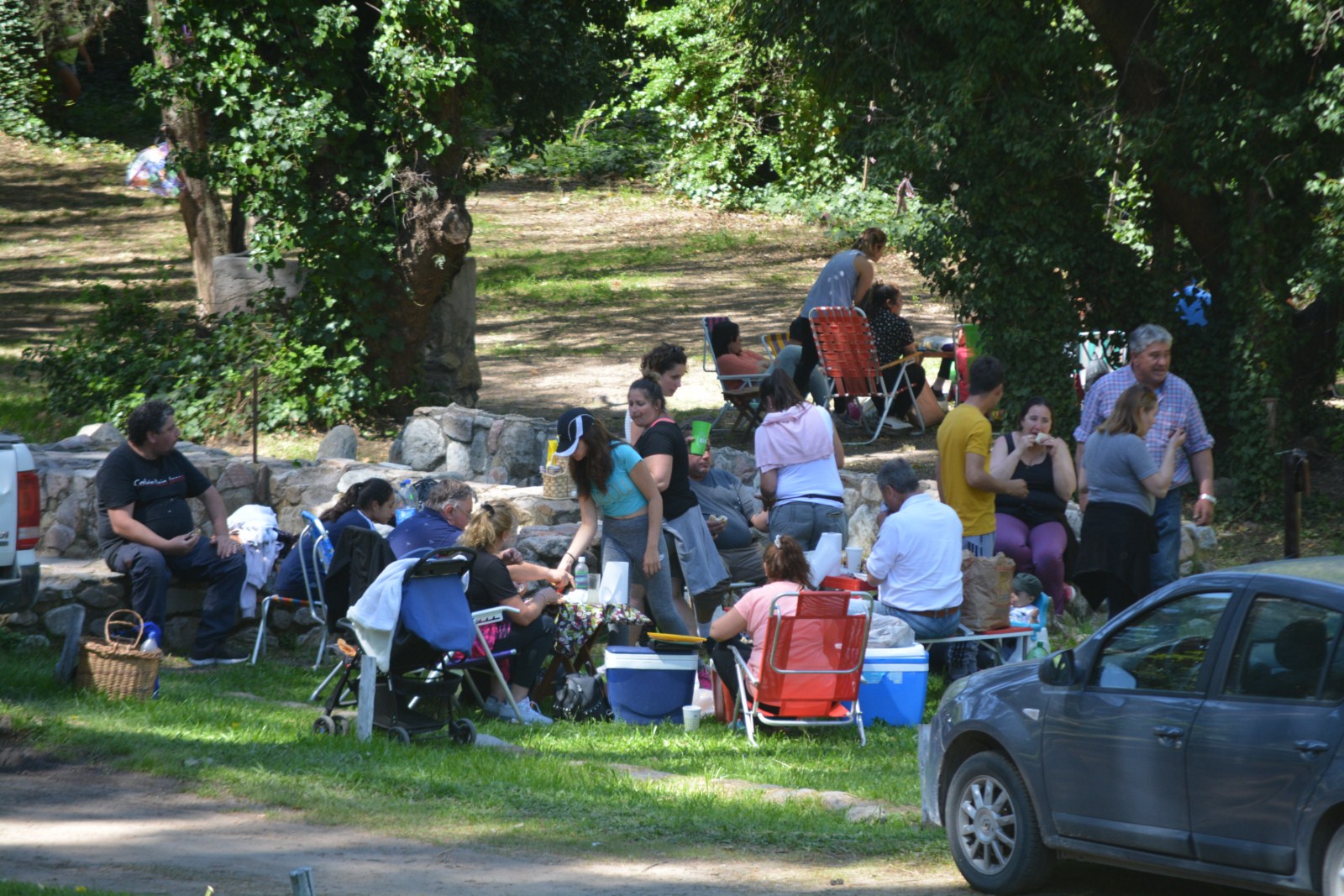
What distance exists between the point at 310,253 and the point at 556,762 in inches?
307

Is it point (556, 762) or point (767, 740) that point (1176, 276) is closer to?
point (767, 740)

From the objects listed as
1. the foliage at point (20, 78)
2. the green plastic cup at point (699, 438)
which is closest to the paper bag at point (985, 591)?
the green plastic cup at point (699, 438)

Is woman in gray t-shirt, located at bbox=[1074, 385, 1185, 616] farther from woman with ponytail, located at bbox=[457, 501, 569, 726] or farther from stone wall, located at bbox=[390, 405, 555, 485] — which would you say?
stone wall, located at bbox=[390, 405, 555, 485]

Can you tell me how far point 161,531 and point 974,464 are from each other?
4749 millimetres

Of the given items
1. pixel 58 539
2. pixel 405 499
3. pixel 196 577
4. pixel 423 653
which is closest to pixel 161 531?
pixel 196 577

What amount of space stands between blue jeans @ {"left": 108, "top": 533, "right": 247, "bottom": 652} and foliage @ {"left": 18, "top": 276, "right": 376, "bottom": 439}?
174 inches

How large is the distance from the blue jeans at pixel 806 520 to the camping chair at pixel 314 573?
2618 mm

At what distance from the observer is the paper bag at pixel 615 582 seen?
827cm

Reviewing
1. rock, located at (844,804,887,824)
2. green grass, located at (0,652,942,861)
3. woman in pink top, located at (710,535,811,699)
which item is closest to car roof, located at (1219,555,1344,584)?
green grass, located at (0,652,942,861)

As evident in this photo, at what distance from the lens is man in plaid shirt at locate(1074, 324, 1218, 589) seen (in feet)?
26.0

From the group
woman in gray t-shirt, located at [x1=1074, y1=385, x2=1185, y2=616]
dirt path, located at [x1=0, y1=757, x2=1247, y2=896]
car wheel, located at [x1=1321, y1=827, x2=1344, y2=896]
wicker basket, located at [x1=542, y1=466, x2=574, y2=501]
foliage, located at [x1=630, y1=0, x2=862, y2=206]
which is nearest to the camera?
car wheel, located at [x1=1321, y1=827, x2=1344, y2=896]

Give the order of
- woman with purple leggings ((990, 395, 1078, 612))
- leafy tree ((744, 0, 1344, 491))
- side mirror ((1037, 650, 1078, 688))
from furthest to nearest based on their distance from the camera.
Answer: leafy tree ((744, 0, 1344, 491)), woman with purple leggings ((990, 395, 1078, 612)), side mirror ((1037, 650, 1078, 688))

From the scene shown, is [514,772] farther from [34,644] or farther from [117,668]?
[34,644]

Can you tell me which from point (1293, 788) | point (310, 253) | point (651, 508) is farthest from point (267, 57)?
point (1293, 788)
